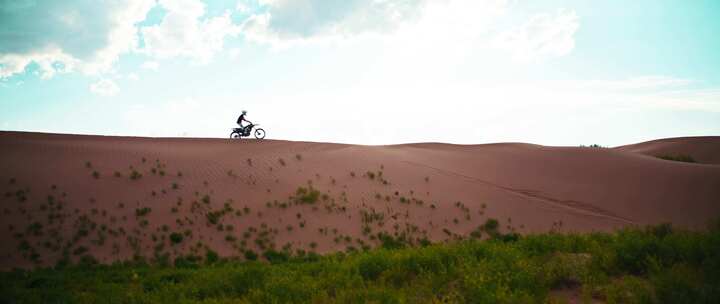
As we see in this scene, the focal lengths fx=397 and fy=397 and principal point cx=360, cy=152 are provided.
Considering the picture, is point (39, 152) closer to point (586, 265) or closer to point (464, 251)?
point (464, 251)

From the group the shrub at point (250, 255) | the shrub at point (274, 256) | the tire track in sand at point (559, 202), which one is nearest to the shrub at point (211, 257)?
the shrub at point (250, 255)

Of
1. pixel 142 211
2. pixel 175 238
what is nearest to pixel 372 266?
pixel 175 238

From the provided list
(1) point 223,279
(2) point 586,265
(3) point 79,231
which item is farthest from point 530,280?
(3) point 79,231

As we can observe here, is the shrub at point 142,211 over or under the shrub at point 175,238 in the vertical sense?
over

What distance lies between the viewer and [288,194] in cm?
1727

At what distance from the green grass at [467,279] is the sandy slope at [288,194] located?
14.3 ft

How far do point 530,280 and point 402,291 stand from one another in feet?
6.36

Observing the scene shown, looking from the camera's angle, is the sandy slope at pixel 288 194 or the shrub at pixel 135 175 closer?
the sandy slope at pixel 288 194

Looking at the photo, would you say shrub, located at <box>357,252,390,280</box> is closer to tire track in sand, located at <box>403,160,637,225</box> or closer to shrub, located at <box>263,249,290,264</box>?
shrub, located at <box>263,249,290,264</box>

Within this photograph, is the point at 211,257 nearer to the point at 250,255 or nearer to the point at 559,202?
the point at 250,255

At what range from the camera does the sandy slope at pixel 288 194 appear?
13.5 metres

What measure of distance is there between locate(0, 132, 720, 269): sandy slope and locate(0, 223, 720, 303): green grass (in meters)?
4.37

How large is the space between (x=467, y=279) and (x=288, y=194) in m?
12.0

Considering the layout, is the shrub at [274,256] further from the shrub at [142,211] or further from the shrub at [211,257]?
the shrub at [142,211]
